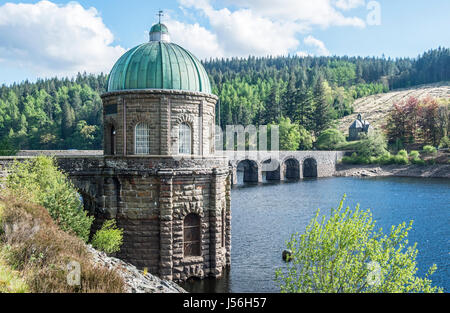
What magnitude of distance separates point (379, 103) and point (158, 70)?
565ft

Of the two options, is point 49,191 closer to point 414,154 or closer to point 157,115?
point 157,115

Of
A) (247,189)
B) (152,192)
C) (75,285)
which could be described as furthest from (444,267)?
(247,189)

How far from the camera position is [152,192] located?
25.8 metres

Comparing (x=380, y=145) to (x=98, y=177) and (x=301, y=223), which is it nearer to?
(x=301, y=223)

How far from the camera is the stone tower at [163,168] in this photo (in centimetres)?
2570

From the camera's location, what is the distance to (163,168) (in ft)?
84.0

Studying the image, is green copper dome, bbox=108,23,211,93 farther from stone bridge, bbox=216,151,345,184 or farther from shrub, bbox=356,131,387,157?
shrub, bbox=356,131,387,157

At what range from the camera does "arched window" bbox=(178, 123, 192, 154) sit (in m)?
27.3

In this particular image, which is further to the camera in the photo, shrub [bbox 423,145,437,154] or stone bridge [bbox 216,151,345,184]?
shrub [bbox 423,145,437,154]

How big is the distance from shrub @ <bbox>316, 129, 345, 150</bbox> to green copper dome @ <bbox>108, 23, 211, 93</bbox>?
92.8 m

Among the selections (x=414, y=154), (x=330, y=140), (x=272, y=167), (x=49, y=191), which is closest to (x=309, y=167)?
(x=272, y=167)

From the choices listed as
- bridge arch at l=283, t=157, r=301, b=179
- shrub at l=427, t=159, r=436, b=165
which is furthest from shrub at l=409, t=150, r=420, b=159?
bridge arch at l=283, t=157, r=301, b=179

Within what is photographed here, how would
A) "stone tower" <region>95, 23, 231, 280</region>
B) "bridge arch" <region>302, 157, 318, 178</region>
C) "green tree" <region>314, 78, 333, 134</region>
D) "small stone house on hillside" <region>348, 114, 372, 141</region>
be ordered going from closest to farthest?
"stone tower" <region>95, 23, 231, 280</region>
"bridge arch" <region>302, 157, 318, 178</region>
"green tree" <region>314, 78, 333, 134</region>
"small stone house on hillside" <region>348, 114, 372, 141</region>
